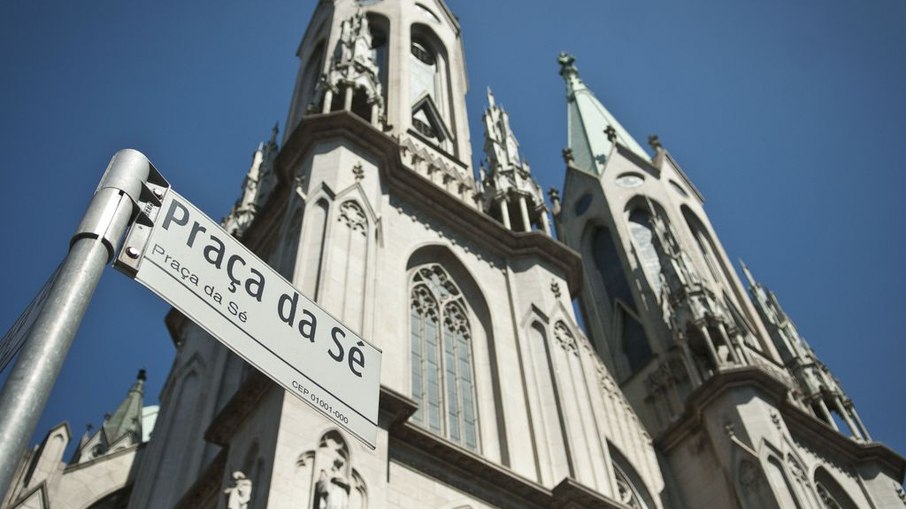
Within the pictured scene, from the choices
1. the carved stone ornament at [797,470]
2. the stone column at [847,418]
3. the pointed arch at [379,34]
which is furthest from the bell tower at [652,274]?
the pointed arch at [379,34]

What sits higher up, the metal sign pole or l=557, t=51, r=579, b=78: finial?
l=557, t=51, r=579, b=78: finial

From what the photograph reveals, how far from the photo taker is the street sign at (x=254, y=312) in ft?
12.6

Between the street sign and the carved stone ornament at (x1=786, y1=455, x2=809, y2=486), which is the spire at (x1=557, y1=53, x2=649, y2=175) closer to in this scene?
the carved stone ornament at (x1=786, y1=455, x2=809, y2=486)

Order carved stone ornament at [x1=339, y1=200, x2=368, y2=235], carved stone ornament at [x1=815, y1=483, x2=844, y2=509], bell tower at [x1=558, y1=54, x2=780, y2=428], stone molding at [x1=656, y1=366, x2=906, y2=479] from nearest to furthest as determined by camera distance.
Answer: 1. carved stone ornament at [x1=339, y1=200, x2=368, y2=235]
2. stone molding at [x1=656, y1=366, x2=906, y2=479]
3. carved stone ornament at [x1=815, y1=483, x2=844, y2=509]
4. bell tower at [x1=558, y1=54, x2=780, y2=428]

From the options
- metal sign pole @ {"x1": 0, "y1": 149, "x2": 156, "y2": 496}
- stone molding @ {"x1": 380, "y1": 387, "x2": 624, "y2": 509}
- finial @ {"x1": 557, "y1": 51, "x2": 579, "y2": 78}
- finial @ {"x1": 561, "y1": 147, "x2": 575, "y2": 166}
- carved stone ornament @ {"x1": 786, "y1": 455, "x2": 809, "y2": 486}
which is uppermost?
finial @ {"x1": 557, "y1": 51, "x2": 579, "y2": 78}

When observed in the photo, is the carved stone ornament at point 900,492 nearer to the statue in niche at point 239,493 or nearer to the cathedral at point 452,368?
the cathedral at point 452,368

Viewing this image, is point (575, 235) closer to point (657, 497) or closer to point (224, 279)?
point (657, 497)

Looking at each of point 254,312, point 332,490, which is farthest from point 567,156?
point 254,312

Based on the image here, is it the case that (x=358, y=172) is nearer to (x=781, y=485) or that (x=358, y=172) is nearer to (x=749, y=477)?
(x=749, y=477)

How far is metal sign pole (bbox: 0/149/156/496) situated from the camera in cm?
280

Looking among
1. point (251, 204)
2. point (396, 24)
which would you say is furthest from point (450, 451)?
point (396, 24)

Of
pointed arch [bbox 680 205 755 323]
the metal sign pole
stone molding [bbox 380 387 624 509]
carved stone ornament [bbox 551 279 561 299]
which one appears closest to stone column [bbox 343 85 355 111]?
carved stone ornament [bbox 551 279 561 299]

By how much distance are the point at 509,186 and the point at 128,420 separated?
16202mm

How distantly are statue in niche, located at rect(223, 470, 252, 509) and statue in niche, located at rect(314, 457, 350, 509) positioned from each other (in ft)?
2.59
